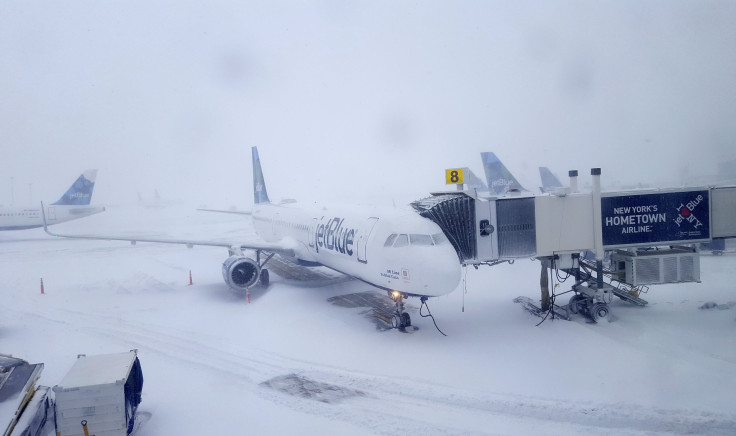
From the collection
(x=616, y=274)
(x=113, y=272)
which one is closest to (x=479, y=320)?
(x=616, y=274)

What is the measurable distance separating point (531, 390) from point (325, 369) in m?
4.78

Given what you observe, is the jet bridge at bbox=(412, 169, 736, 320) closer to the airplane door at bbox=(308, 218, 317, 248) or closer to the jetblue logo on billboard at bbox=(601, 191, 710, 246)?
the jetblue logo on billboard at bbox=(601, 191, 710, 246)

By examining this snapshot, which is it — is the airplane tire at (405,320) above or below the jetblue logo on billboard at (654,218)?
below

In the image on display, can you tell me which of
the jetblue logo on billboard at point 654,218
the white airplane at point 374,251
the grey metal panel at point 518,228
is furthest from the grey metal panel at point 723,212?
the white airplane at point 374,251

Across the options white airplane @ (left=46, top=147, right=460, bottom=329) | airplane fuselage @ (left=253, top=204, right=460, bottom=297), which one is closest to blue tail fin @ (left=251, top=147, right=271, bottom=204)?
white airplane @ (left=46, top=147, right=460, bottom=329)

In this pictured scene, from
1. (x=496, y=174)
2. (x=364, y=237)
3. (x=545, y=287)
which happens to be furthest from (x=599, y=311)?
(x=496, y=174)

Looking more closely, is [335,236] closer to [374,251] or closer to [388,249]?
[374,251]

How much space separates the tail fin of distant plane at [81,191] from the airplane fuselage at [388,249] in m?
36.8

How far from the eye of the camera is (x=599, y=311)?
14.9 m

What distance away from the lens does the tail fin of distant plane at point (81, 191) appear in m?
46.7

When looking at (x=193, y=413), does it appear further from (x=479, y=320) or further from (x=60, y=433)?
(x=479, y=320)

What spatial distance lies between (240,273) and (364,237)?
264 inches

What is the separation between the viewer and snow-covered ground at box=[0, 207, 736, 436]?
8969 millimetres

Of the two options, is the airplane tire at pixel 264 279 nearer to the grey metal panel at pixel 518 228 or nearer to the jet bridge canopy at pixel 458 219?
the jet bridge canopy at pixel 458 219
